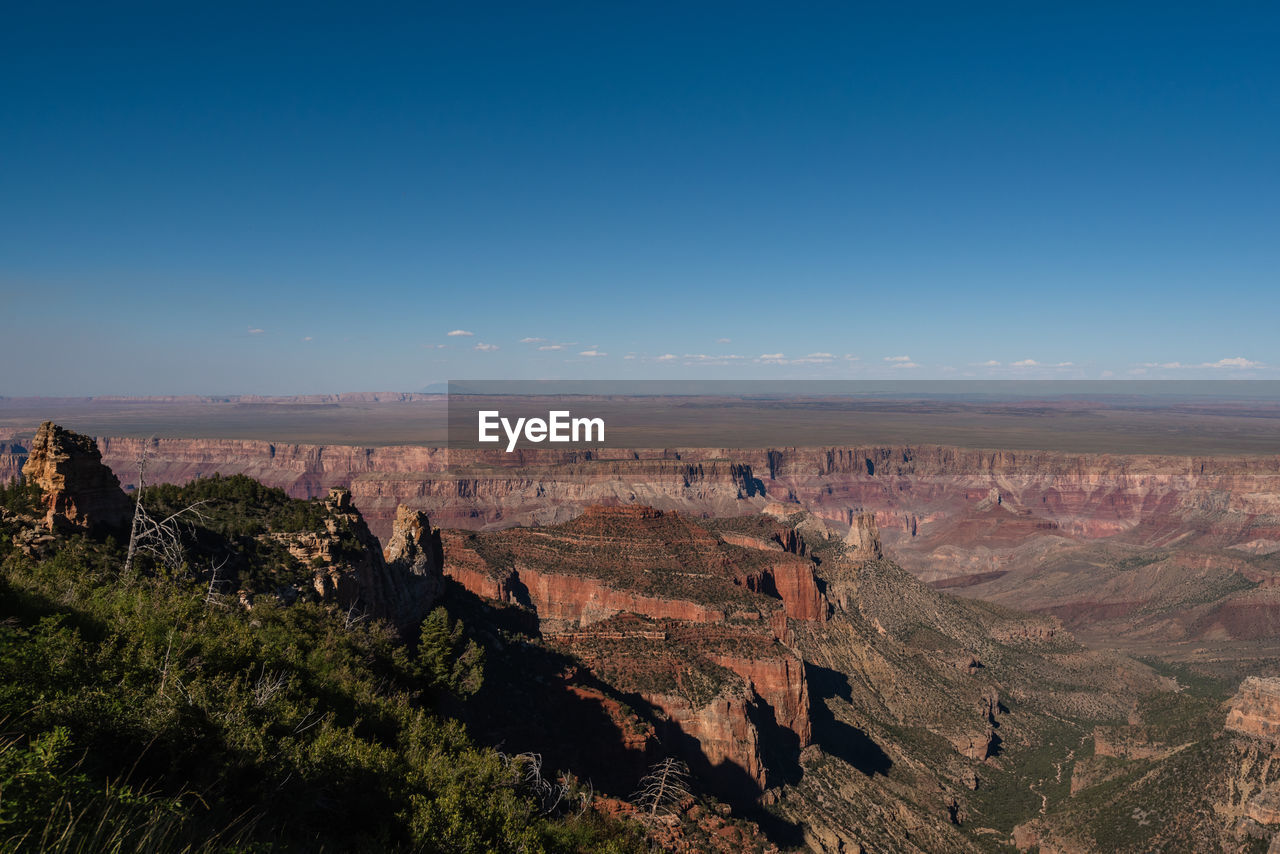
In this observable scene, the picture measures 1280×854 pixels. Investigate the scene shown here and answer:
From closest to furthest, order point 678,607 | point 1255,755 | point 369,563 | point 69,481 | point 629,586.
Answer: point 69,481 < point 369,563 < point 1255,755 < point 678,607 < point 629,586

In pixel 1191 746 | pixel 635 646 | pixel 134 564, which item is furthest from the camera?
pixel 1191 746

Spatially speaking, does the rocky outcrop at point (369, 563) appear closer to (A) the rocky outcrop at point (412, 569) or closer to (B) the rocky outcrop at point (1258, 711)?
(A) the rocky outcrop at point (412, 569)

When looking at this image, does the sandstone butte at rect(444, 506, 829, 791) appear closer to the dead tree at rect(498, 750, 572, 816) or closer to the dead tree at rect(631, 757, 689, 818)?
the dead tree at rect(631, 757, 689, 818)

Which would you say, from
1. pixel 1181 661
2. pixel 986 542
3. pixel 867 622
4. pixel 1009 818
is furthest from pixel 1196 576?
pixel 1009 818

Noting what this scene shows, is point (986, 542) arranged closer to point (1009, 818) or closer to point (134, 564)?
point (1009, 818)

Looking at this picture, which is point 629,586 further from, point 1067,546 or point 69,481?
point 1067,546

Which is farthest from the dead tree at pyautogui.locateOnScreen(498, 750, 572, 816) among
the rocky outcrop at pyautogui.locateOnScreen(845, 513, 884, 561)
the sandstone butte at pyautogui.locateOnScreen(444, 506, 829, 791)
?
the rocky outcrop at pyautogui.locateOnScreen(845, 513, 884, 561)

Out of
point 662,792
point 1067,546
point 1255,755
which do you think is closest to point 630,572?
point 662,792

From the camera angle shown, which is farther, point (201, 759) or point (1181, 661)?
point (1181, 661)
